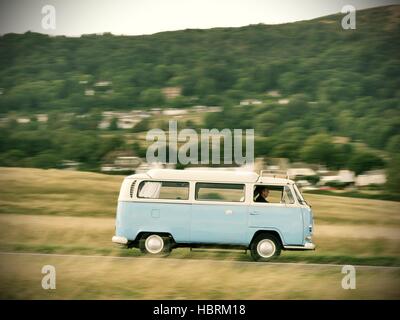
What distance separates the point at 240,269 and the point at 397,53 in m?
100

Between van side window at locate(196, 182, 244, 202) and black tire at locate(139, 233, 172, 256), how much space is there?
1273 millimetres

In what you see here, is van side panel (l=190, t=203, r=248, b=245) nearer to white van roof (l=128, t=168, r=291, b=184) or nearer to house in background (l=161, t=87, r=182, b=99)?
white van roof (l=128, t=168, r=291, b=184)

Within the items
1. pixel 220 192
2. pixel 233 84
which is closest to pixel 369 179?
pixel 220 192

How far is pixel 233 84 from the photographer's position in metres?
94.9

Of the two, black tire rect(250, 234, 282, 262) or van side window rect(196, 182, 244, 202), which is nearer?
black tire rect(250, 234, 282, 262)

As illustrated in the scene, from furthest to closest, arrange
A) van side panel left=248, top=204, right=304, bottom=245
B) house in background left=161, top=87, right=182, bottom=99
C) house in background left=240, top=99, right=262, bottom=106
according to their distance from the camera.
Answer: house in background left=161, top=87, right=182, bottom=99
house in background left=240, top=99, right=262, bottom=106
van side panel left=248, top=204, right=304, bottom=245

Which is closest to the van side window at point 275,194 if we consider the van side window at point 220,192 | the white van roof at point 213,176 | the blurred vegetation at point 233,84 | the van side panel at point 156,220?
the white van roof at point 213,176

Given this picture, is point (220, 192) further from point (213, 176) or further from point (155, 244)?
point (155, 244)

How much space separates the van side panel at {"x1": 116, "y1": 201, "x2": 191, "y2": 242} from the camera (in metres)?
12.9

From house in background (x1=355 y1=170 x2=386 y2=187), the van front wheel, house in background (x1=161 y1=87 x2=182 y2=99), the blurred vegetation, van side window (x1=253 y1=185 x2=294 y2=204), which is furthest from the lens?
house in background (x1=161 y1=87 x2=182 y2=99)

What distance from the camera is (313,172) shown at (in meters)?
56.1

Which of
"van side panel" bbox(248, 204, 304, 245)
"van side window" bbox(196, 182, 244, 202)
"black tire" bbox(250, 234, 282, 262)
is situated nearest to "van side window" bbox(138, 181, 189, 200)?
"van side window" bbox(196, 182, 244, 202)

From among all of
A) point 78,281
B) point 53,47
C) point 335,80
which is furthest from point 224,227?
point 53,47

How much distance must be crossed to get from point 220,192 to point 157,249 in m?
2.02
